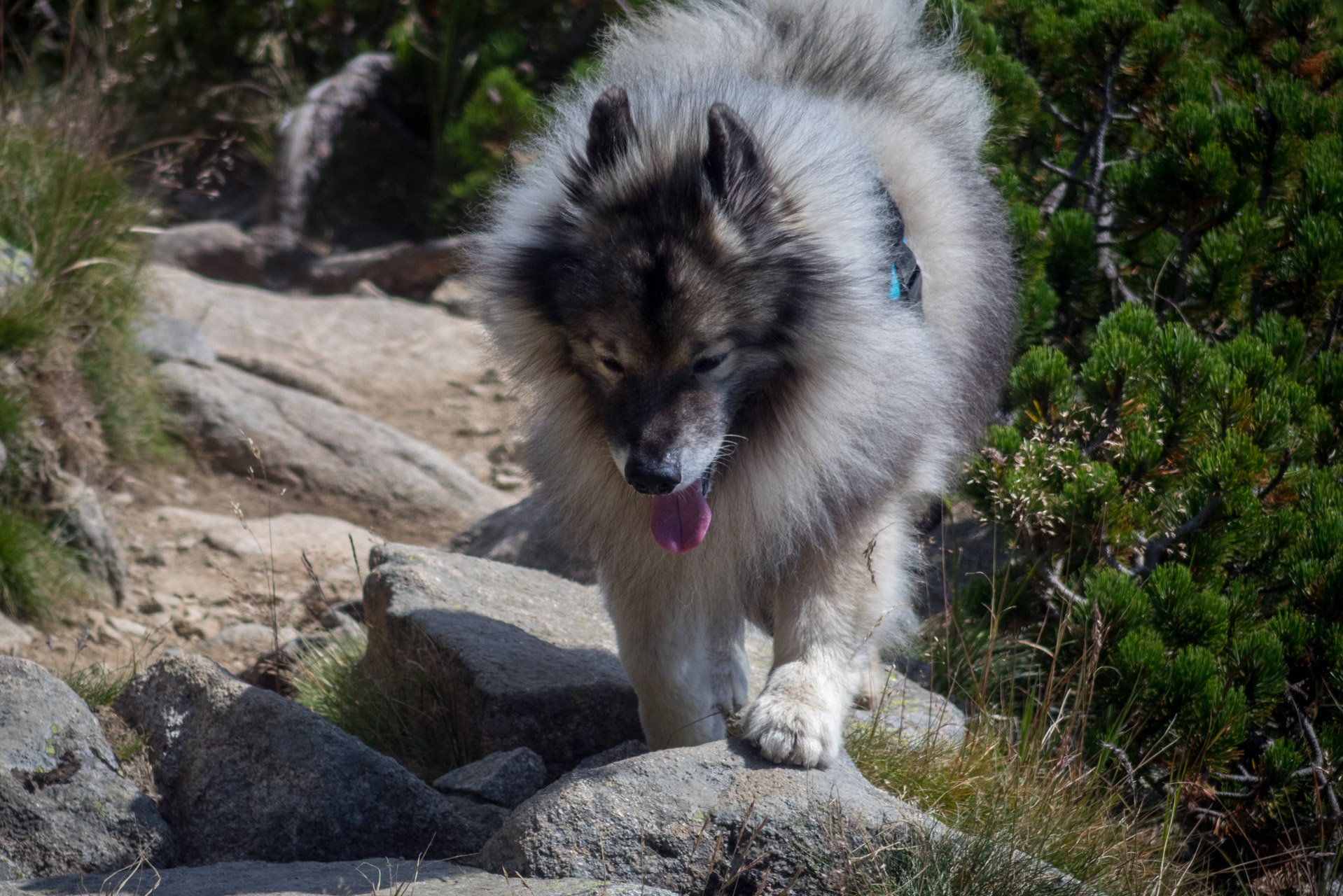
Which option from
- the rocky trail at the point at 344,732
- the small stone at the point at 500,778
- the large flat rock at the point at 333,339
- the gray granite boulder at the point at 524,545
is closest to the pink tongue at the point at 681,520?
the rocky trail at the point at 344,732

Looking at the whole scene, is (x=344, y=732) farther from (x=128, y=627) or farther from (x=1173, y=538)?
(x=1173, y=538)

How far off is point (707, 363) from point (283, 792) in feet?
4.83

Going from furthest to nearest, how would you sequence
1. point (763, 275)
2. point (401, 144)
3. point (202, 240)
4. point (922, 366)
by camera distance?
point (401, 144)
point (202, 240)
point (922, 366)
point (763, 275)

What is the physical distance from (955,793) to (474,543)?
119 inches

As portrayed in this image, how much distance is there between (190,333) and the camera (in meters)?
6.21

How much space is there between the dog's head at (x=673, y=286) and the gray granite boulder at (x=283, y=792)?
3.29 ft

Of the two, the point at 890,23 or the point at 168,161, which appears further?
the point at 168,161

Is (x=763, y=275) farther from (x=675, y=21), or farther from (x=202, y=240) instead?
(x=202, y=240)

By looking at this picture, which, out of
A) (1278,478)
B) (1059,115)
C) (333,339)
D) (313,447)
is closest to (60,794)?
(1278,478)

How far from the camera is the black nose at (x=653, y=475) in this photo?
2.43 meters

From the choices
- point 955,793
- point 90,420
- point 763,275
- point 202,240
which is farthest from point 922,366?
point 202,240

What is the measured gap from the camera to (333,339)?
24.3ft

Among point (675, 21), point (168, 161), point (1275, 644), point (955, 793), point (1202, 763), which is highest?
point (675, 21)

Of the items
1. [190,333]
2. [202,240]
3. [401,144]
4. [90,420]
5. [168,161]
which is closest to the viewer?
[90,420]
